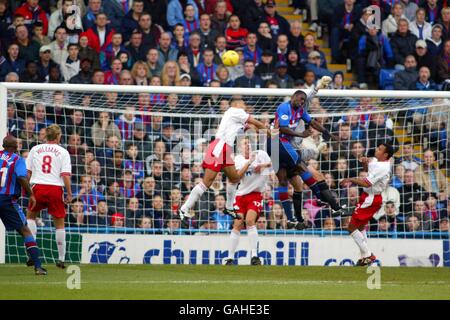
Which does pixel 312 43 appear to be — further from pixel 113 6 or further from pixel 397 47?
pixel 113 6

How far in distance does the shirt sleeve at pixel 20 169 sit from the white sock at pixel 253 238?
13.6 ft

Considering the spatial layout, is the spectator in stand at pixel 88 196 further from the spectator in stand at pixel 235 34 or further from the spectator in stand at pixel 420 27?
the spectator in stand at pixel 420 27

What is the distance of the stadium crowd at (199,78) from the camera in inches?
771

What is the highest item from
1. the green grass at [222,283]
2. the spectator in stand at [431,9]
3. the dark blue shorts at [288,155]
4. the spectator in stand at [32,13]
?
the spectator in stand at [431,9]

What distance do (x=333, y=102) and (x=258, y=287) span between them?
712 centimetres

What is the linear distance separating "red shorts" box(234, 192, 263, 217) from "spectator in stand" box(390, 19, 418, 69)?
22.0ft

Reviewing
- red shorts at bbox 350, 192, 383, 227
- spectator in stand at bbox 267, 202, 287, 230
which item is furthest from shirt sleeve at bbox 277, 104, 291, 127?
spectator in stand at bbox 267, 202, 287, 230

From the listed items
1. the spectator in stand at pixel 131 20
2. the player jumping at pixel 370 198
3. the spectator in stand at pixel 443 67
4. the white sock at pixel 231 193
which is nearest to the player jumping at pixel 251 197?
the white sock at pixel 231 193

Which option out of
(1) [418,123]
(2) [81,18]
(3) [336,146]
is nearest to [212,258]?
(3) [336,146]

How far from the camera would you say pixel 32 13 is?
72.2 ft

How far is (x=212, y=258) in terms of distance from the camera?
19.1m

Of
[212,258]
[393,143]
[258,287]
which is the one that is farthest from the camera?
[393,143]

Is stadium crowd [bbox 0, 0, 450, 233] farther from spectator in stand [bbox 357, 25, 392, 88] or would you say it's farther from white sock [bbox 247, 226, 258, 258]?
white sock [bbox 247, 226, 258, 258]

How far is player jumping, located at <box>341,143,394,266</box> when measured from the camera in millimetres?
17984
